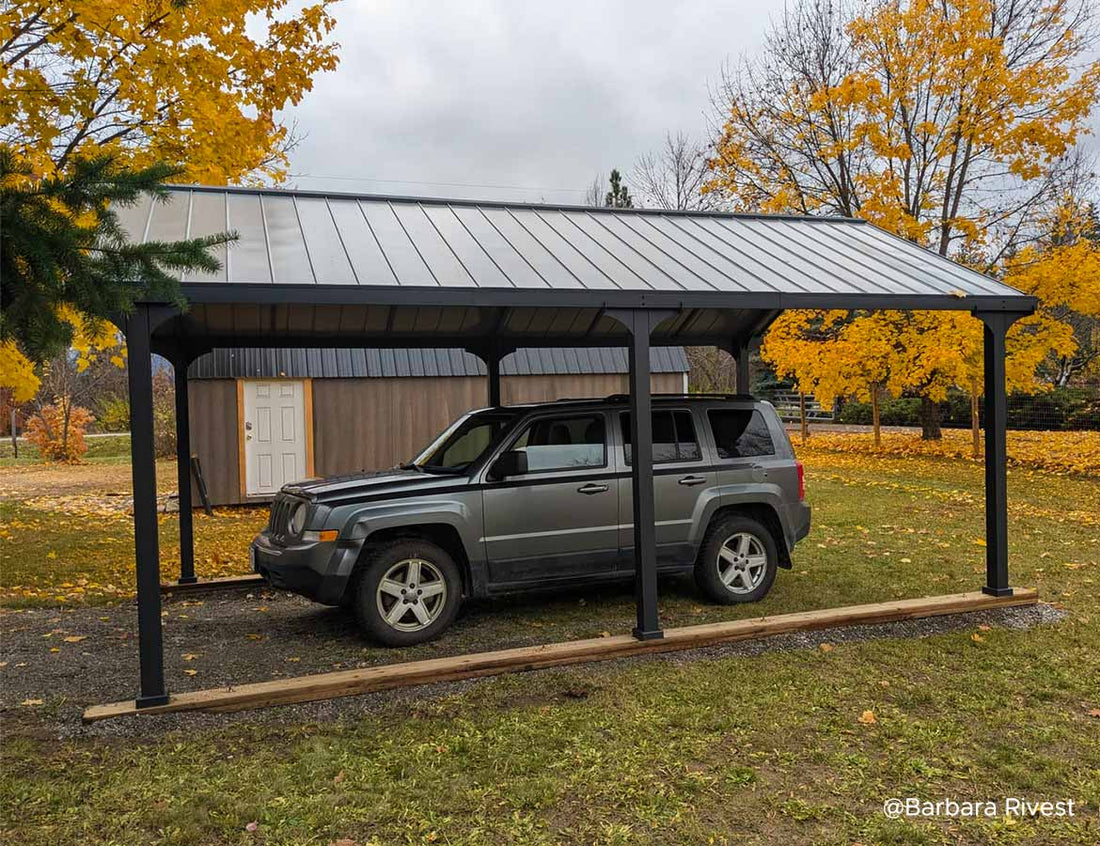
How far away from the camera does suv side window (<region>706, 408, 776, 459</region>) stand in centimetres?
749

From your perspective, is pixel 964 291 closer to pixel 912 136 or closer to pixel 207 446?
pixel 207 446

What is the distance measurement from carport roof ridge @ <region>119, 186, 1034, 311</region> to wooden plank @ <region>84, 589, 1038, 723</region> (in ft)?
7.76

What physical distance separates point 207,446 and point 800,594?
10.6 m

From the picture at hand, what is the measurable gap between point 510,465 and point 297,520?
1637 millimetres

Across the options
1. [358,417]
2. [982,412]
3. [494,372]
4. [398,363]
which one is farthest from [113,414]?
Result: [982,412]

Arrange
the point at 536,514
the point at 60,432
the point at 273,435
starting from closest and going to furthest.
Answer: the point at 536,514
the point at 273,435
the point at 60,432

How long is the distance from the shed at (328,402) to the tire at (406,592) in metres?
9.26

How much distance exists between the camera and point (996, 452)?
283 inches

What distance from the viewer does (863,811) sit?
3846mm

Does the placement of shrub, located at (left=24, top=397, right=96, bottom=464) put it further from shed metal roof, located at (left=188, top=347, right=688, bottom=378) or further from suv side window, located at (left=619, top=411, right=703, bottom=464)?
suv side window, located at (left=619, top=411, right=703, bottom=464)

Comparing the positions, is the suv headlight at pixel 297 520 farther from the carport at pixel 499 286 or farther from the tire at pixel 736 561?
the tire at pixel 736 561

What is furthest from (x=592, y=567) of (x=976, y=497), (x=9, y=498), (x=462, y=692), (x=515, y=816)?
(x=9, y=498)

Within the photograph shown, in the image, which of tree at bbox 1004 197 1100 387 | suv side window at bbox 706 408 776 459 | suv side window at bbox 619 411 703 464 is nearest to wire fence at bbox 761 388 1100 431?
tree at bbox 1004 197 1100 387

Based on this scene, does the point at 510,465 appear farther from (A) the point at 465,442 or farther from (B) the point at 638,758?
(B) the point at 638,758
